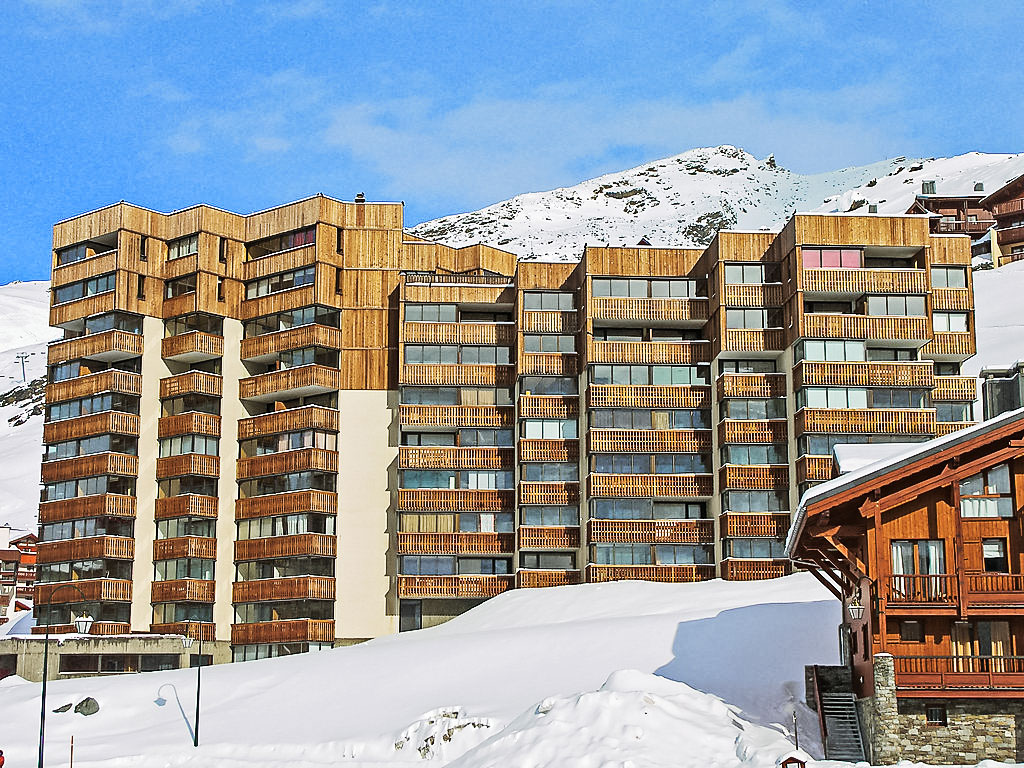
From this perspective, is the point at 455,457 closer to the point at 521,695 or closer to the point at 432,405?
the point at 432,405

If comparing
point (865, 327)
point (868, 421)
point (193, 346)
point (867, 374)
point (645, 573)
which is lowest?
point (645, 573)

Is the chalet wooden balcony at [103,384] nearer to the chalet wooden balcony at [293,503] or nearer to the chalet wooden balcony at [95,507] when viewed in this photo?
the chalet wooden balcony at [95,507]

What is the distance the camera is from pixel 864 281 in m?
77.8

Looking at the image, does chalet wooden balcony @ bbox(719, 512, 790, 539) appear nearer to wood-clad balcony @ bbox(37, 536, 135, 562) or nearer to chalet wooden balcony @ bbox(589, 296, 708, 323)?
chalet wooden balcony @ bbox(589, 296, 708, 323)

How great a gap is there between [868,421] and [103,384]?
4589 cm

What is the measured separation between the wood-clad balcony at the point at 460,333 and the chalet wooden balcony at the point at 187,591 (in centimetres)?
1910

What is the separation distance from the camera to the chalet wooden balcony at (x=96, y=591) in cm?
8531

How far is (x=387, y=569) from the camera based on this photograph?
83688 millimetres

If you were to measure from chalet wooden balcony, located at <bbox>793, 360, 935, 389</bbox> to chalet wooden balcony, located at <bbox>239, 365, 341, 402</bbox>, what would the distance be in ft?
90.9

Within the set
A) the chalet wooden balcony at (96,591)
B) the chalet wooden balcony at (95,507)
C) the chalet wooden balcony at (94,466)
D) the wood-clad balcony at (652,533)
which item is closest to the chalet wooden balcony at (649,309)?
the wood-clad balcony at (652,533)

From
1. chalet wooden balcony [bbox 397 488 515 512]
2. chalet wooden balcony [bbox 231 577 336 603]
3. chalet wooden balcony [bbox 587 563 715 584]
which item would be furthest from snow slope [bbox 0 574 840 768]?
chalet wooden balcony [bbox 231 577 336 603]

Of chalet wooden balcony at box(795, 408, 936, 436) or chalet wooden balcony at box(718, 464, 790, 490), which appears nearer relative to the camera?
chalet wooden balcony at box(795, 408, 936, 436)

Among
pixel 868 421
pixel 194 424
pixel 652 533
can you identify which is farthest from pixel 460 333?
pixel 868 421

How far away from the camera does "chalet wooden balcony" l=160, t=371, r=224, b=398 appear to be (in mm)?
87125
